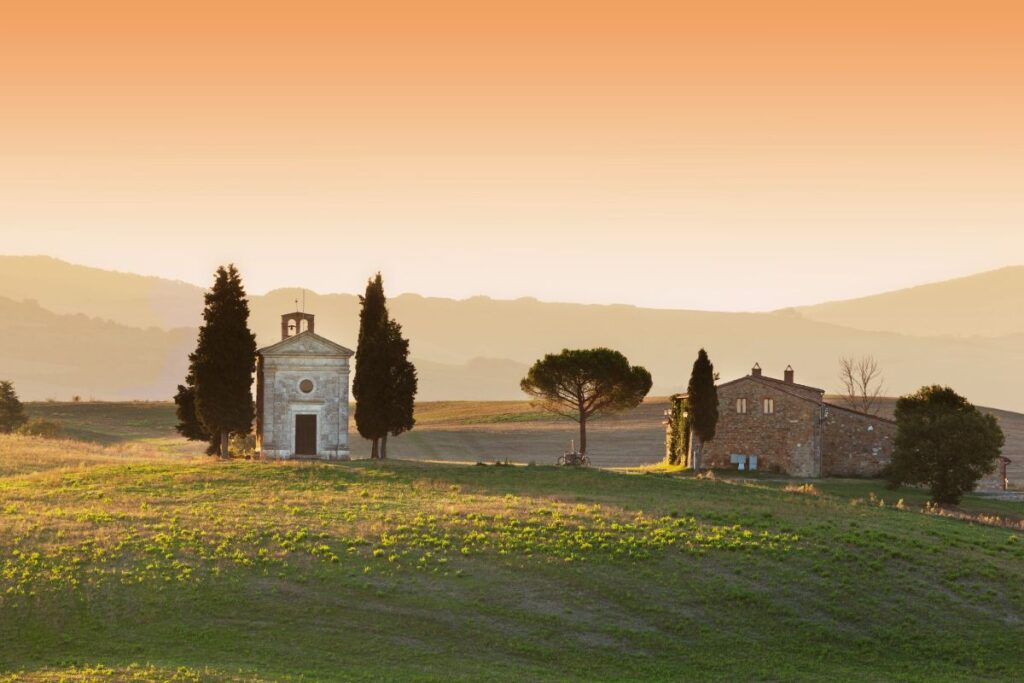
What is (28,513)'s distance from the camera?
53.0 meters

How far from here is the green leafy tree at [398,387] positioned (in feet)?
269

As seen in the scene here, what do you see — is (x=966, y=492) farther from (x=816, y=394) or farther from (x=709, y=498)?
(x=709, y=498)

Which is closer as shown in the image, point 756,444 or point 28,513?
point 28,513

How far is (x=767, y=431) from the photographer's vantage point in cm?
9150

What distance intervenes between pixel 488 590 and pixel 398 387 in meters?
41.1

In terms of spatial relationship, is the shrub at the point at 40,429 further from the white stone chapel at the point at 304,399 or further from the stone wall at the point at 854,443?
the stone wall at the point at 854,443

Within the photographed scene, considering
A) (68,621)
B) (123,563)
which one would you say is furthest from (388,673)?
(123,563)

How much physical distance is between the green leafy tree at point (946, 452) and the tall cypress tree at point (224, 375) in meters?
42.7

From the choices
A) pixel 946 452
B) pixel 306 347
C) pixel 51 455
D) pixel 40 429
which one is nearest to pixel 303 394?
pixel 306 347

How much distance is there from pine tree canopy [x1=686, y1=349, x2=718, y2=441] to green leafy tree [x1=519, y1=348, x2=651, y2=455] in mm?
5753

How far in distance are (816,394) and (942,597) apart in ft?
179

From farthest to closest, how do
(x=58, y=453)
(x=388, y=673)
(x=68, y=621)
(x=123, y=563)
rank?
(x=58, y=453), (x=123, y=563), (x=68, y=621), (x=388, y=673)

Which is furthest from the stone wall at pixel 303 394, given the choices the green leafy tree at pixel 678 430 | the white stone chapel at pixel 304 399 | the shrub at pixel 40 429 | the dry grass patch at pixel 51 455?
the shrub at pixel 40 429

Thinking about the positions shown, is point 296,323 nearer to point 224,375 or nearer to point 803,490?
point 224,375
